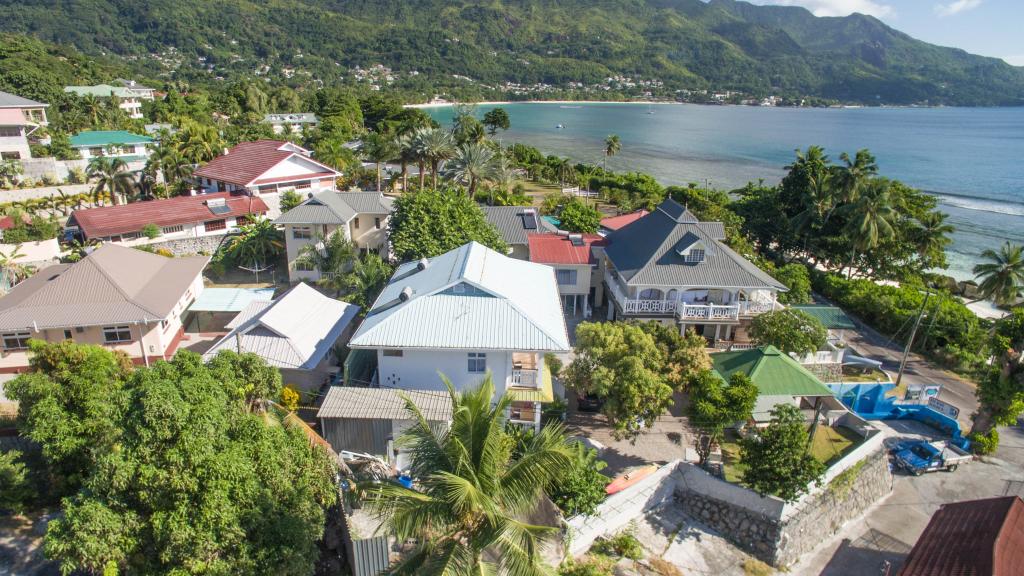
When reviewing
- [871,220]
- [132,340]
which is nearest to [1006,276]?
[871,220]

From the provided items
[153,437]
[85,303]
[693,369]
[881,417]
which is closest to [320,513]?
[153,437]

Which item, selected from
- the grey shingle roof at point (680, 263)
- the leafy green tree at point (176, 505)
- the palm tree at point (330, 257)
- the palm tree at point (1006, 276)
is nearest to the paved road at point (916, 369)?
the palm tree at point (1006, 276)

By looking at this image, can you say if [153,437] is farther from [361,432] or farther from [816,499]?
[816,499]

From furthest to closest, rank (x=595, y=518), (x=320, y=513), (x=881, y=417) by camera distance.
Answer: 1. (x=881, y=417)
2. (x=595, y=518)
3. (x=320, y=513)

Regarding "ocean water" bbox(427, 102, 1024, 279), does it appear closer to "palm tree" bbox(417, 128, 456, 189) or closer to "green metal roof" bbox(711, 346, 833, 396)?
"green metal roof" bbox(711, 346, 833, 396)

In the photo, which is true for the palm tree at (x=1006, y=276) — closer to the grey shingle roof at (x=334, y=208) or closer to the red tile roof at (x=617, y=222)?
the red tile roof at (x=617, y=222)

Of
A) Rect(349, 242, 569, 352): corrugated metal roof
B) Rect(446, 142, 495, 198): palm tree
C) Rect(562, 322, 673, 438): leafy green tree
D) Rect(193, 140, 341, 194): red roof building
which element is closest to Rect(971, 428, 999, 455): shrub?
Rect(562, 322, 673, 438): leafy green tree

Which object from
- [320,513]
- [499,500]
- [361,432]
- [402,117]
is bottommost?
[361,432]
